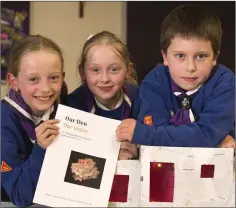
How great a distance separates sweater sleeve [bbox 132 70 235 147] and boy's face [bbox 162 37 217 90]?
2.3 inches

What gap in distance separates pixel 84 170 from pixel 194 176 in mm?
267

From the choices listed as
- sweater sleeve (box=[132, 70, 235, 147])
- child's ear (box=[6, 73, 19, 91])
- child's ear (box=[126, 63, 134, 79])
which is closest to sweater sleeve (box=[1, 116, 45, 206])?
child's ear (box=[6, 73, 19, 91])

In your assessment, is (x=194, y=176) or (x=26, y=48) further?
(x=26, y=48)

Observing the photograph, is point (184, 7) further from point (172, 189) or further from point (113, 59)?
point (172, 189)

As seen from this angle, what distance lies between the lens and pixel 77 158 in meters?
0.88

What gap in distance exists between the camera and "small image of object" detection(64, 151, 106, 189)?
0.88m

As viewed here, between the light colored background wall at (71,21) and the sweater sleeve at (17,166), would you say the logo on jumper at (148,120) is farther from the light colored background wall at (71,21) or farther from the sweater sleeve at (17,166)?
the light colored background wall at (71,21)

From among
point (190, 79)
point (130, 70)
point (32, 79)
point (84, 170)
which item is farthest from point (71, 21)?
point (84, 170)

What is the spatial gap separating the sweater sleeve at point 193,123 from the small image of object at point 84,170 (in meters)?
0.11

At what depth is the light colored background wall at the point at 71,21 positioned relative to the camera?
7.02 feet

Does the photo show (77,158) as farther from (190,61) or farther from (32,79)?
(190,61)

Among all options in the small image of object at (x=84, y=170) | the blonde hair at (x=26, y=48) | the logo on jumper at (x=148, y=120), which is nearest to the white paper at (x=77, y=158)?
the small image of object at (x=84, y=170)

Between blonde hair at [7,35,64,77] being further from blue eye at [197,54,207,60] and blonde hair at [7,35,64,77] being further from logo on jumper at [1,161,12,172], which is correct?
blue eye at [197,54,207,60]

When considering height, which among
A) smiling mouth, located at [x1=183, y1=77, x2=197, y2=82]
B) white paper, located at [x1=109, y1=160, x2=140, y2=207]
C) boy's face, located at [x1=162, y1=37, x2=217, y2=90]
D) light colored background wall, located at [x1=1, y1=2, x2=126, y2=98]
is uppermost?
light colored background wall, located at [x1=1, y1=2, x2=126, y2=98]
